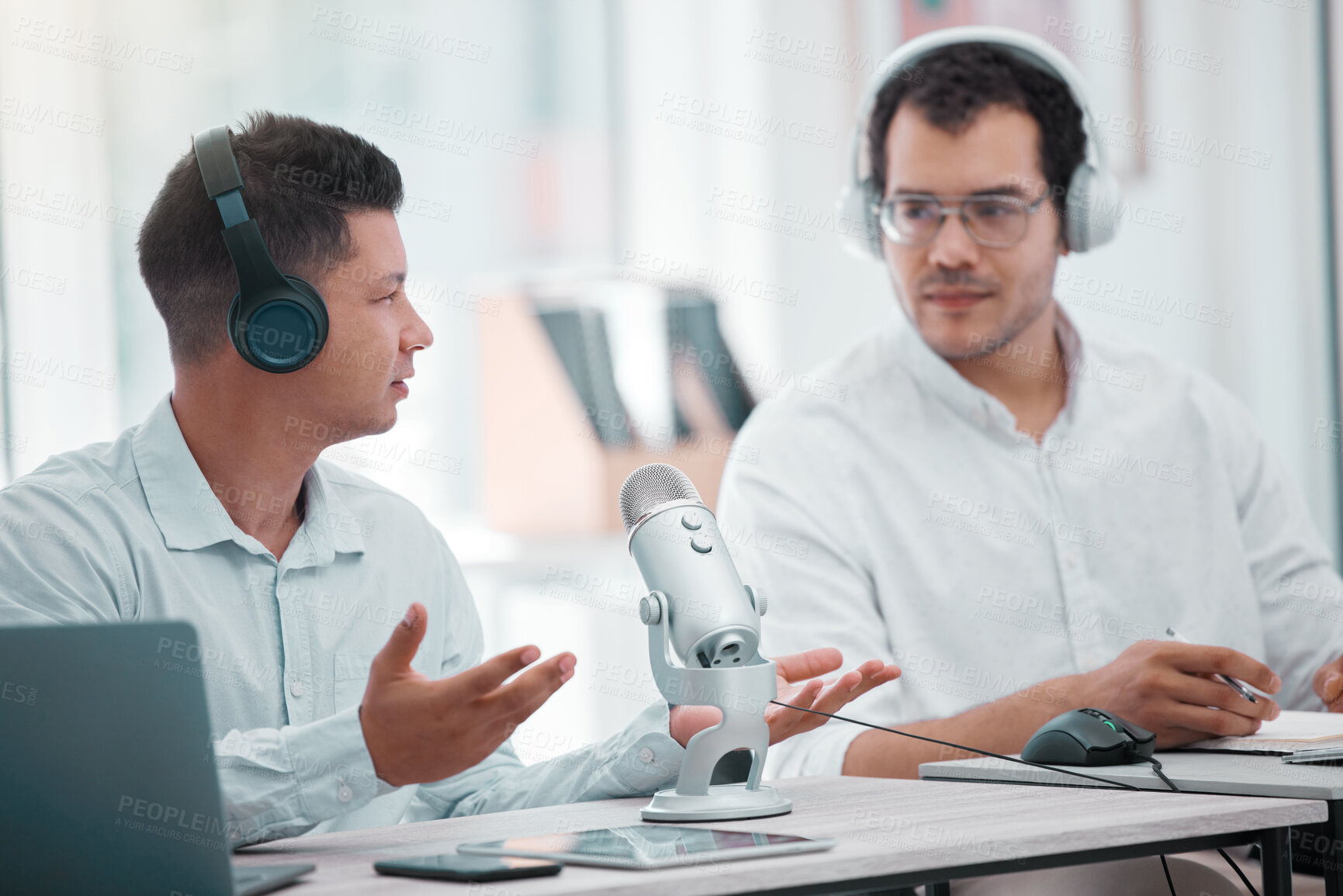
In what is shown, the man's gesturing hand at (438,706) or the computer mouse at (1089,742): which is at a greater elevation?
the man's gesturing hand at (438,706)

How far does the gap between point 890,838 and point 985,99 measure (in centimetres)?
124

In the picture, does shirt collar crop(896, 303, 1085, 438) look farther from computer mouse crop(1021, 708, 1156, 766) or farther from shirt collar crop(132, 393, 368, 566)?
shirt collar crop(132, 393, 368, 566)

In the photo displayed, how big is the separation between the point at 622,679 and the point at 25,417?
53.6 inches

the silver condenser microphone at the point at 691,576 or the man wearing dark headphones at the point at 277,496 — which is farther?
the man wearing dark headphones at the point at 277,496

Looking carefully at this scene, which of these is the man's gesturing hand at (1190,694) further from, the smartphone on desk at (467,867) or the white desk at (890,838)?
the smartphone on desk at (467,867)

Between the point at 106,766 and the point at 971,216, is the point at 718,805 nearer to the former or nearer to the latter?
the point at 106,766

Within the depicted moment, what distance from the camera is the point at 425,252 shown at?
284cm

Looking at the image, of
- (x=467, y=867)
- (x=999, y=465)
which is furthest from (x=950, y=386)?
(x=467, y=867)

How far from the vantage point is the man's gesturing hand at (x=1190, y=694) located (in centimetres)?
118

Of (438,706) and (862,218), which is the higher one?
(862,218)

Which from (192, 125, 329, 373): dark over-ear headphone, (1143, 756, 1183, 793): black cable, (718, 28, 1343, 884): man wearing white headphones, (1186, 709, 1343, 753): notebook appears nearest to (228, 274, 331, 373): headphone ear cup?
(192, 125, 329, 373): dark over-ear headphone

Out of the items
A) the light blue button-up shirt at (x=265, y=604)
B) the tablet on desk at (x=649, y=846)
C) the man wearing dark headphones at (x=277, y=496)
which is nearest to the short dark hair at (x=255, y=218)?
the man wearing dark headphones at (x=277, y=496)

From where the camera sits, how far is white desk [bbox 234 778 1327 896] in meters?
0.73

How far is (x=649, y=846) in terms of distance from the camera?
81 cm
